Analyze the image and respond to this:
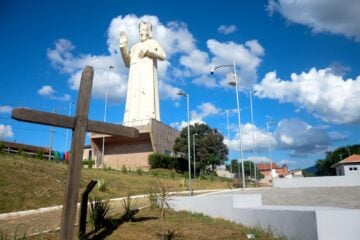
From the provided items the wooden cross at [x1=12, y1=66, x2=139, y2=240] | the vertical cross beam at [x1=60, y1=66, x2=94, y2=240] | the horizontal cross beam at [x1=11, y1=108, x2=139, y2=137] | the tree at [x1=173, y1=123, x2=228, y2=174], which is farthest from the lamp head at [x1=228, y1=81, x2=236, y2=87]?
the vertical cross beam at [x1=60, y1=66, x2=94, y2=240]

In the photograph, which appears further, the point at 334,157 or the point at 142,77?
the point at 334,157

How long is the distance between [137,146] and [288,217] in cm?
3780

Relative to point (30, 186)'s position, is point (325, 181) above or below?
above

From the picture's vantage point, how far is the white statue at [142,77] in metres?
42.7

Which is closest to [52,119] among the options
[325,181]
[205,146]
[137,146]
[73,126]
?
[73,126]

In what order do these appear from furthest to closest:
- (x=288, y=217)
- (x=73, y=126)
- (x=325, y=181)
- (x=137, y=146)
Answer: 1. (x=137, y=146)
2. (x=325, y=181)
3. (x=288, y=217)
4. (x=73, y=126)

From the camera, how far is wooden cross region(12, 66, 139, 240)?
5867 mm

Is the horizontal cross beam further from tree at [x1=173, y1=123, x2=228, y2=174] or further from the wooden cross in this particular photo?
tree at [x1=173, y1=123, x2=228, y2=174]

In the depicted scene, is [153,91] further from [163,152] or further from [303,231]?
[303,231]

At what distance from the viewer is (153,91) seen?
43.0 meters

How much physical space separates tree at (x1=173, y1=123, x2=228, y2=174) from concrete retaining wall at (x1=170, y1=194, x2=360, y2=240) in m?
31.8

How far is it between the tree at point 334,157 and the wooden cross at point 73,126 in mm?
81976

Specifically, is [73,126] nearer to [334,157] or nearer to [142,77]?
[142,77]

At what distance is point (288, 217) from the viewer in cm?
762
